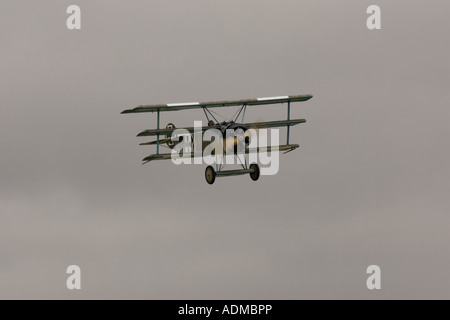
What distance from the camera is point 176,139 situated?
69.6 m

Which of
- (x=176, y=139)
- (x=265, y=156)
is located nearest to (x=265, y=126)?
(x=265, y=156)

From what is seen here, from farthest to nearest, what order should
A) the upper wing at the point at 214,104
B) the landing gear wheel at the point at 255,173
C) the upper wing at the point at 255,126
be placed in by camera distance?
the landing gear wheel at the point at 255,173 → the upper wing at the point at 214,104 → the upper wing at the point at 255,126

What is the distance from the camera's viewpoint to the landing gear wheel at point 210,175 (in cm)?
6327

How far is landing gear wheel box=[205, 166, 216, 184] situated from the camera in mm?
63269

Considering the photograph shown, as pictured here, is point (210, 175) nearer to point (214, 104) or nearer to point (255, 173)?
point (255, 173)

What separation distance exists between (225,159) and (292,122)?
496 centimetres

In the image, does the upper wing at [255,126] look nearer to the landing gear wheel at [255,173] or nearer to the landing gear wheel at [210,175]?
the landing gear wheel at [255,173]

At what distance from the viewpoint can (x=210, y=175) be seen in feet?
208

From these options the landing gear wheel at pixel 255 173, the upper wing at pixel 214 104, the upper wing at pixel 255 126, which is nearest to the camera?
the upper wing at pixel 255 126

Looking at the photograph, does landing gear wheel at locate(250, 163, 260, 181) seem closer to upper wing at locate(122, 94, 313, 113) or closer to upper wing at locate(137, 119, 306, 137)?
upper wing at locate(137, 119, 306, 137)

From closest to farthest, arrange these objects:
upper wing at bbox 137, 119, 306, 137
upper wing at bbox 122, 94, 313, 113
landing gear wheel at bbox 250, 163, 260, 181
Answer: upper wing at bbox 137, 119, 306, 137 → upper wing at bbox 122, 94, 313, 113 → landing gear wheel at bbox 250, 163, 260, 181

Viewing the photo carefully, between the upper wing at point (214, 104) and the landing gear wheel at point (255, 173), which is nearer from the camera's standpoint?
the upper wing at point (214, 104)

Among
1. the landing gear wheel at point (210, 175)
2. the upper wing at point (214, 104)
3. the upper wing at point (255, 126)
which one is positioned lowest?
the landing gear wheel at point (210, 175)
